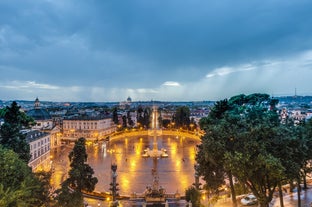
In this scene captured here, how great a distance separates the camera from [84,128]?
291 feet

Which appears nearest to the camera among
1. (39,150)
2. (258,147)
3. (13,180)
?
(258,147)

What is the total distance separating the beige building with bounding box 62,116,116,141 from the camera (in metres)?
87.1

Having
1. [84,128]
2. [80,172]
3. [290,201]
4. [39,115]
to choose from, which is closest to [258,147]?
[290,201]

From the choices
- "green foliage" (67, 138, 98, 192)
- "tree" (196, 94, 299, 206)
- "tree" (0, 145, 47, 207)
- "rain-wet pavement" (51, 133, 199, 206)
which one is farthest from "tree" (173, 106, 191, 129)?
"tree" (0, 145, 47, 207)

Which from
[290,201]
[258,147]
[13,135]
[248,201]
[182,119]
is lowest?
[290,201]

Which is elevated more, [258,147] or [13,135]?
[258,147]

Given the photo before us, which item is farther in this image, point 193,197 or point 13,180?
point 193,197

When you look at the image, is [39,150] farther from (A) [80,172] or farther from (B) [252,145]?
(B) [252,145]

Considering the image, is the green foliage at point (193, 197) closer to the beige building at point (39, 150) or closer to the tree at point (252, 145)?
the tree at point (252, 145)

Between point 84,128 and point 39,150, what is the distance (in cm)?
4140

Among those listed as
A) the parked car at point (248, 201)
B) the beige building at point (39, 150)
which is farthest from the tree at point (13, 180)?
the beige building at point (39, 150)

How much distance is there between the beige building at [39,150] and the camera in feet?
145

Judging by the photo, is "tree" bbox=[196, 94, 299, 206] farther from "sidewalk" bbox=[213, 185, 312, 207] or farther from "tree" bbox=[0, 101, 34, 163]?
"tree" bbox=[0, 101, 34, 163]

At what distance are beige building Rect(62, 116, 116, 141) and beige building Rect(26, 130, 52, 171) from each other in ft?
114
